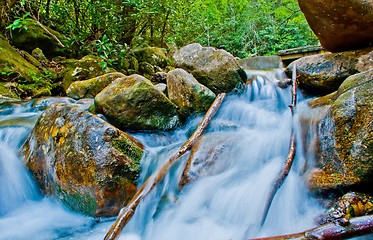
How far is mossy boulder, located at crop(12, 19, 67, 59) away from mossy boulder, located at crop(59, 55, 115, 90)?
1.33 metres

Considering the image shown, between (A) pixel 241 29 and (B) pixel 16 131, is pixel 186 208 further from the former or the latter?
(A) pixel 241 29

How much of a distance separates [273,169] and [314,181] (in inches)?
22.2

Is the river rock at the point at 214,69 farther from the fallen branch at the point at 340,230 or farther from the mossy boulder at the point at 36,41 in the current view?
the mossy boulder at the point at 36,41

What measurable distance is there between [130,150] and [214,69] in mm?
2739

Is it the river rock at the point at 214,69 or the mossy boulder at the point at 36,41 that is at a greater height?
the mossy boulder at the point at 36,41

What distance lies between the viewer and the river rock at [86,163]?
2.92 m

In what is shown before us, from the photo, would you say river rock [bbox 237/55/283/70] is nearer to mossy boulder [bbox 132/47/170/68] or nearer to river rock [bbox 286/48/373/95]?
mossy boulder [bbox 132/47/170/68]

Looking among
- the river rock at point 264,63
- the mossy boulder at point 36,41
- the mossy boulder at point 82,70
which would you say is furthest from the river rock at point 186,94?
the mossy boulder at point 36,41

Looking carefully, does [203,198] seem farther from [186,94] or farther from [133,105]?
[186,94]

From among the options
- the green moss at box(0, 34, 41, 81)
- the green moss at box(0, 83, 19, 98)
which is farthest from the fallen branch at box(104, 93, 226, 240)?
the green moss at box(0, 34, 41, 81)

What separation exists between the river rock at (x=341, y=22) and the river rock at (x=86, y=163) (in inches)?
124

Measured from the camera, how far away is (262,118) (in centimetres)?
454

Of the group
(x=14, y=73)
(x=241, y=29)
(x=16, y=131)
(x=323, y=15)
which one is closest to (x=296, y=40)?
(x=241, y=29)

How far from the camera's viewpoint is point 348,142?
7.86 ft
